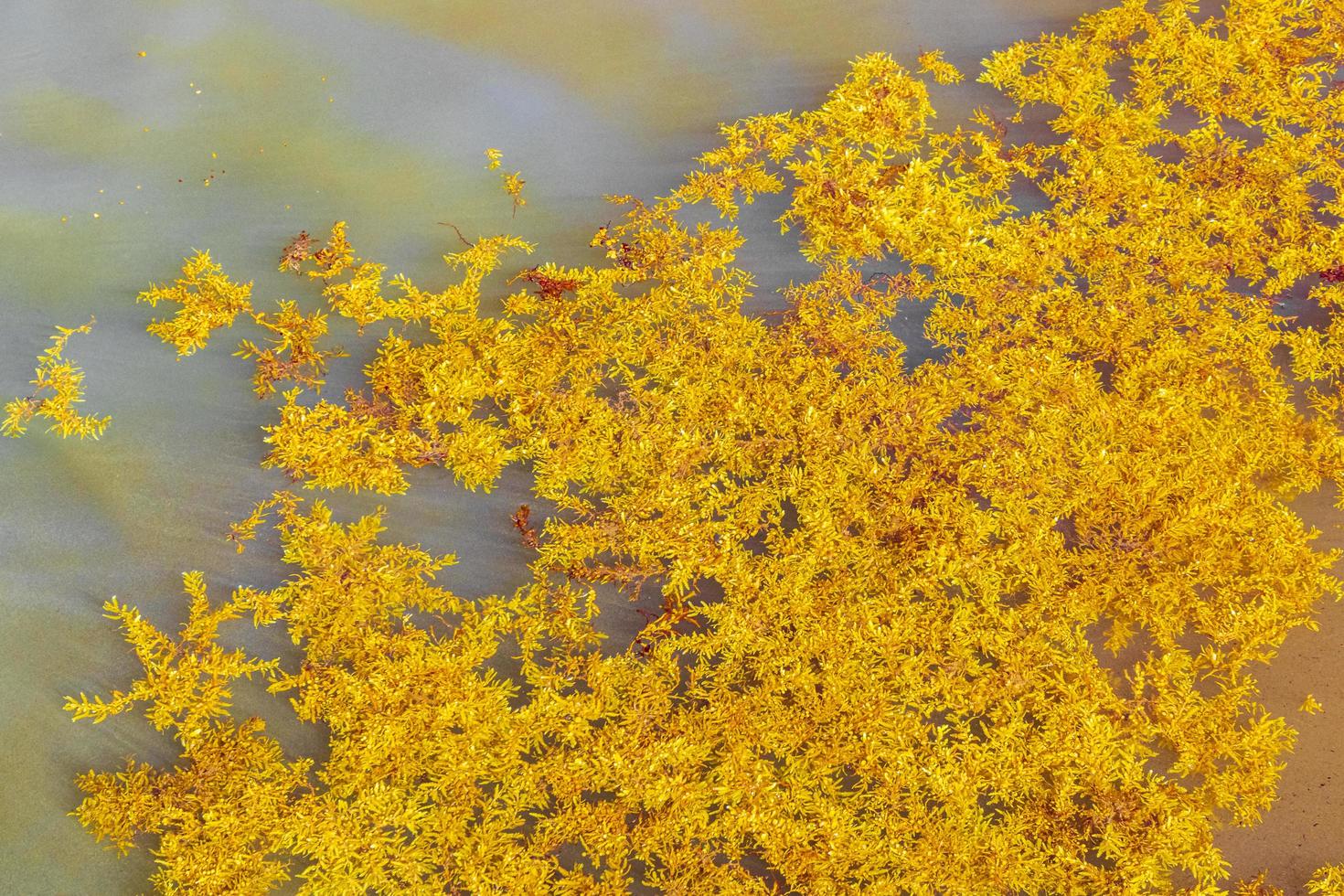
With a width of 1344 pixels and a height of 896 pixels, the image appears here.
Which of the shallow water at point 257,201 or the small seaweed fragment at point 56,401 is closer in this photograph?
the shallow water at point 257,201

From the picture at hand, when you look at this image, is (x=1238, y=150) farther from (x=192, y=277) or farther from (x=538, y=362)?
(x=192, y=277)

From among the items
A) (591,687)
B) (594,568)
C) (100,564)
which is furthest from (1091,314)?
(100,564)

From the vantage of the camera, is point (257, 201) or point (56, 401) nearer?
point (56, 401)

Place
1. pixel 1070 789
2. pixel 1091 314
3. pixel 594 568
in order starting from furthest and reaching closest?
pixel 1091 314
pixel 594 568
pixel 1070 789

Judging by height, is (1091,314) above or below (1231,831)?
above

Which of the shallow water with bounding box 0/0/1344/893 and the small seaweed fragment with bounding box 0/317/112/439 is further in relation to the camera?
the small seaweed fragment with bounding box 0/317/112/439

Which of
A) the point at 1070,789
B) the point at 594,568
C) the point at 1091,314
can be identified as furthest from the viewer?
the point at 1091,314

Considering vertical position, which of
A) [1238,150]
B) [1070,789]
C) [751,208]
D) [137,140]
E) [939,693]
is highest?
[137,140]

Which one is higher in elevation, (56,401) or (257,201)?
(257,201)
